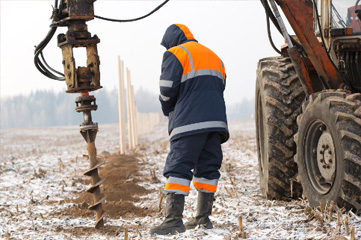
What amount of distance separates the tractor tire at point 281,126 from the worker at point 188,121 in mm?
1282

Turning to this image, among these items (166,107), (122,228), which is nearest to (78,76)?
(166,107)

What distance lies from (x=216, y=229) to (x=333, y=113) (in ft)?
Answer: 5.25

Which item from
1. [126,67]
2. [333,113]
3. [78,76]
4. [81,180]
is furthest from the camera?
[126,67]

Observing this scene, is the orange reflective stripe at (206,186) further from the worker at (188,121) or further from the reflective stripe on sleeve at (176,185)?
the reflective stripe on sleeve at (176,185)

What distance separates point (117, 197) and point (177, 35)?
9.44 feet

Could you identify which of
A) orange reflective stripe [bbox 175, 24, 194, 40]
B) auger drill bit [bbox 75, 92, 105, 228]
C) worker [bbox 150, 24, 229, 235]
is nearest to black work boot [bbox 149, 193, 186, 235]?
worker [bbox 150, 24, 229, 235]

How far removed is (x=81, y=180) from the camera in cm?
846

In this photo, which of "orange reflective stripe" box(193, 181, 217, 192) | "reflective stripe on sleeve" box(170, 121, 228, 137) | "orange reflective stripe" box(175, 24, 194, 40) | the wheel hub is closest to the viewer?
"reflective stripe on sleeve" box(170, 121, 228, 137)

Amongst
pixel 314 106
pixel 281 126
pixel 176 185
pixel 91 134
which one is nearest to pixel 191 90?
pixel 176 185

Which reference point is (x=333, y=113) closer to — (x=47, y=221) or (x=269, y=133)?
(x=269, y=133)

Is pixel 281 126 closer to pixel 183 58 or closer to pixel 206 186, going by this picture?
pixel 206 186

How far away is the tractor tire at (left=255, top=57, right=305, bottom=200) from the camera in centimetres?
573

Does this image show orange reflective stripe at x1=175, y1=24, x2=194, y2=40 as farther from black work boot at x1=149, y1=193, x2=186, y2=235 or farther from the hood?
black work boot at x1=149, y1=193, x2=186, y2=235

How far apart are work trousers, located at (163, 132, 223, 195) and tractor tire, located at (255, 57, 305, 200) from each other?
132 centimetres
